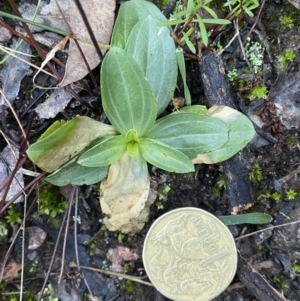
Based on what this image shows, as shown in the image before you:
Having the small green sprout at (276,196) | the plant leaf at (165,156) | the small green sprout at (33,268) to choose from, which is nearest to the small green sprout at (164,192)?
the plant leaf at (165,156)

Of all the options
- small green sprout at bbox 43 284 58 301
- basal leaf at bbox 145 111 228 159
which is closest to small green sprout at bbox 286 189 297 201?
basal leaf at bbox 145 111 228 159

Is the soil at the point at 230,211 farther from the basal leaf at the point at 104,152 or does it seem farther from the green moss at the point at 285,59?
the basal leaf at the point at 104,152

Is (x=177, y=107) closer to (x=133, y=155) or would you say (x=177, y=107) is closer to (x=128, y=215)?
(x=133, y=155)

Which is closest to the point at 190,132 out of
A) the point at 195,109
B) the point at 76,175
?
the point at 195,109

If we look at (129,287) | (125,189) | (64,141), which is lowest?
(129,287)

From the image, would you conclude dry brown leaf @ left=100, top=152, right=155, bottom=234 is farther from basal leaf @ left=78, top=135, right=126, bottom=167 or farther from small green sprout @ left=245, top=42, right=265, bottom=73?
small green sprout @ left=245, top=42, right=265, bottom=73

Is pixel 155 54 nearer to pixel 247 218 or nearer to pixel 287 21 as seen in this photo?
pixel 287 21
